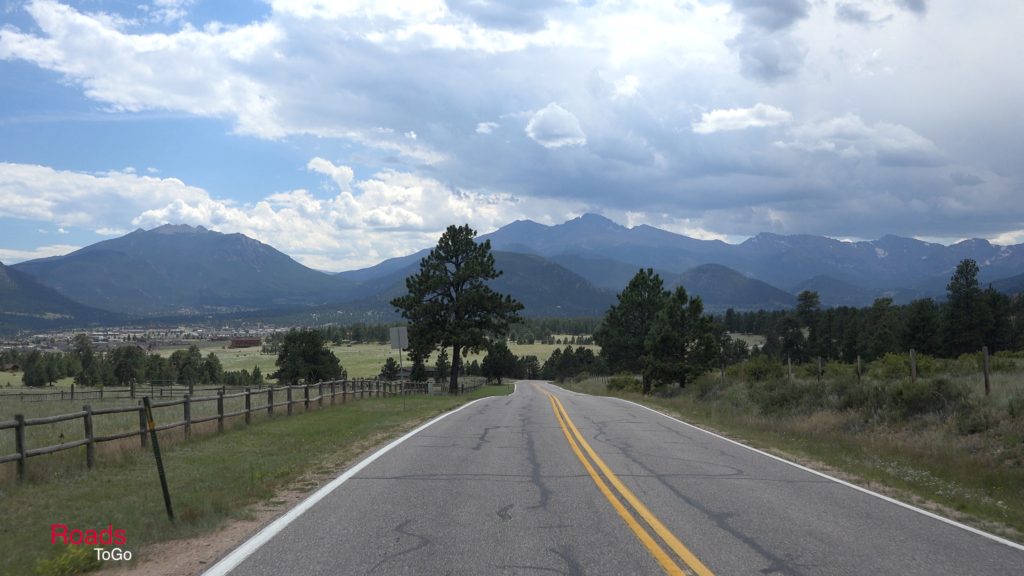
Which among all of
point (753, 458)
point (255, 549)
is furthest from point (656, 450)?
point (255, 549)

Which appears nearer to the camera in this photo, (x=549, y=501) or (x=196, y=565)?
(x=196, y=565)

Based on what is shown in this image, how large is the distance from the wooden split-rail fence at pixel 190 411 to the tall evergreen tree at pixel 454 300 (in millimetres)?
5206

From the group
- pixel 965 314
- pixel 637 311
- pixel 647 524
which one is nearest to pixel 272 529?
pixel 647 524

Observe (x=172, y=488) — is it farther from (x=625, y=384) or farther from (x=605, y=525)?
(x=625, y=384)

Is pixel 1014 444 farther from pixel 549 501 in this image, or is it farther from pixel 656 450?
pixel 549 501

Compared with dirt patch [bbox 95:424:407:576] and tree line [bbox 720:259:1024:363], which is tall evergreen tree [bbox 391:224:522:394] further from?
dirt patch [bbox 95:424:407:576]

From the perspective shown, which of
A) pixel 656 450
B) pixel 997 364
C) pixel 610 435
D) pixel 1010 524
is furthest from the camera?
pixel 997 364

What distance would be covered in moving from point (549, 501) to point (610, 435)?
844 cm

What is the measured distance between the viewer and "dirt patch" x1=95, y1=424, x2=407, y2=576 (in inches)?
247

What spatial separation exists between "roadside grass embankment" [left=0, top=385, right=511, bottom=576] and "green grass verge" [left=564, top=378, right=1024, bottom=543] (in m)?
8.95

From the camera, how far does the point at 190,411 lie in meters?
16.9

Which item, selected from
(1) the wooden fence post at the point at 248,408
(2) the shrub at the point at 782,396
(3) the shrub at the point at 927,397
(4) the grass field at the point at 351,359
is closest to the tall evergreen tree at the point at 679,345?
(2) the shrub at the point at 782,396

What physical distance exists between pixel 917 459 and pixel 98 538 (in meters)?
14.2

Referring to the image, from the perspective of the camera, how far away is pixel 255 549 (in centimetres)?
674
